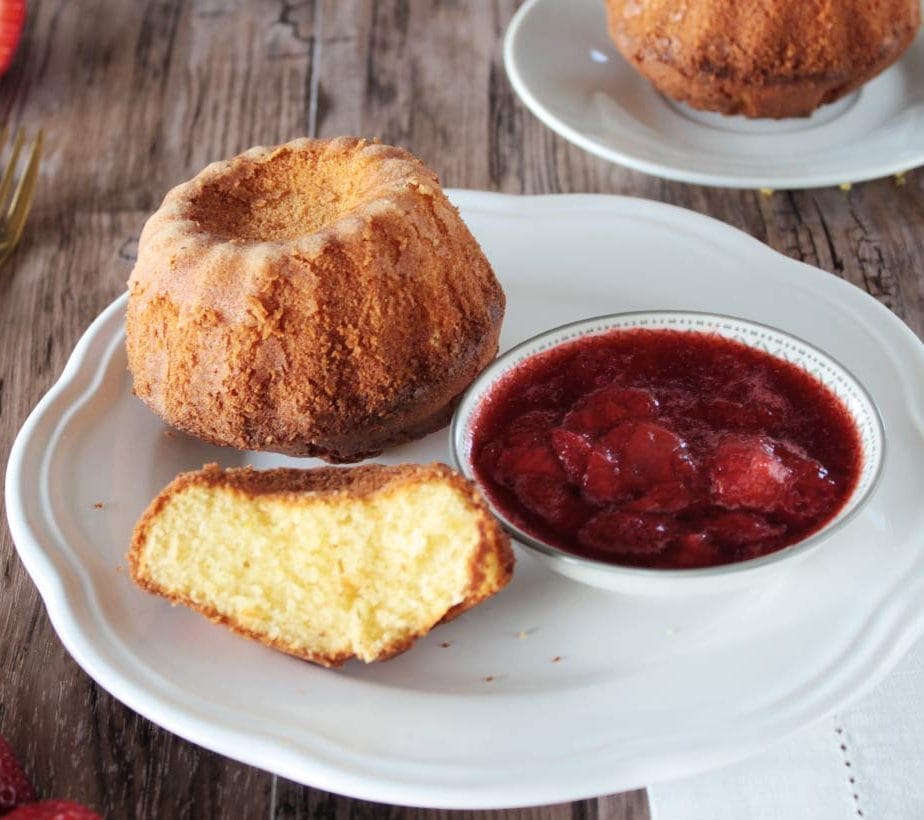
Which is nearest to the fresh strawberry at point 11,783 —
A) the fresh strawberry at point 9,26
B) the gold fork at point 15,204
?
the gold fork at point 15,204

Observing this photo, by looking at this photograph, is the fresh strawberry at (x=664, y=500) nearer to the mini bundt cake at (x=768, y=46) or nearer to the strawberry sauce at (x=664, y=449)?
the strawberry sauce at (x=664, y=449)

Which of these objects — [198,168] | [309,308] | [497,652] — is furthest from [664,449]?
[198,168]

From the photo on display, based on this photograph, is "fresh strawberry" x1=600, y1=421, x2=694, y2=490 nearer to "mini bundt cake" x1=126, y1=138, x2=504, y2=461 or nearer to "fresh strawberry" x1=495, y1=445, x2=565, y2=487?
"fresh strawberry" x1=495, y1=445, x2=565, y2=487

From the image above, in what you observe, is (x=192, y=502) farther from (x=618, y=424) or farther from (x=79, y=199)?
(x=79, y=199)

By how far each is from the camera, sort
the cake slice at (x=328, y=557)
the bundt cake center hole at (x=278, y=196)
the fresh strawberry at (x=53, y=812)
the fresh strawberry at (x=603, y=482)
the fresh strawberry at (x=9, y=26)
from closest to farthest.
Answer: the fresh strawberry at (x=53, y=812) → the cake slice at (x=328, y=557) → the fresh strawberry at (x=603, y=482) → the bundt cake center hole at (x=278, y=196) → the fresh strawberry at (x=9, y=26)

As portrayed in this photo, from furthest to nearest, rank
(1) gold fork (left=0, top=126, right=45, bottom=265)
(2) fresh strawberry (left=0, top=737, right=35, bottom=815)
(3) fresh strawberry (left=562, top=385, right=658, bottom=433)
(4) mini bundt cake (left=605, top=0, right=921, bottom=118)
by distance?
(1) gold fork (left=0, top=126, right=45, bottom=265) < (4) mini bundt cake (left=605, top=0, right=921, bottom=118) < (3) fresh strawberry (left=562, top=385, right=658, bottom=433) < (2) fresh strawberry (left=0, top=737, right=35, bottom=815)

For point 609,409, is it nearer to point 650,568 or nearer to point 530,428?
point 530,428

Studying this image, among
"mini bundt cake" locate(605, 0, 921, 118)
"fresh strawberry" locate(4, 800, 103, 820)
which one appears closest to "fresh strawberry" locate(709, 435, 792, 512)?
"fresh strawberry" locate(4, 800, 103, 820)
